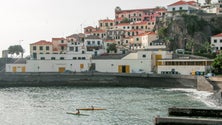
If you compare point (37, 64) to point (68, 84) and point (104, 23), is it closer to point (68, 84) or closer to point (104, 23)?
point (68, 84)

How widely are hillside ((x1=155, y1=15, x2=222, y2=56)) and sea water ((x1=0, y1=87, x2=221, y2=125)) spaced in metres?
36.4

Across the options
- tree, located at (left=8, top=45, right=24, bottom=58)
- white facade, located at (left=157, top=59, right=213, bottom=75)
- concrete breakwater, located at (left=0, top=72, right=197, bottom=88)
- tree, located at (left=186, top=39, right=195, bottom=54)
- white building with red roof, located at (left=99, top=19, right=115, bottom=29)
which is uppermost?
white building with red roof, located at (left=99, top=19, right=115, bottom=29)

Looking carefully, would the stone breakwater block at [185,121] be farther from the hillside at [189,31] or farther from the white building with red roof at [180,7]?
the white building with red roof at [180,7]

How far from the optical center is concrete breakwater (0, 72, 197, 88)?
74500 mm

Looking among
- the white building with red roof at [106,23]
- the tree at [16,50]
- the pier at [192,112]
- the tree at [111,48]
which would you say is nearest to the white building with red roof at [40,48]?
the tree at [111,48]

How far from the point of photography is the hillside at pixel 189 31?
96.0 meters

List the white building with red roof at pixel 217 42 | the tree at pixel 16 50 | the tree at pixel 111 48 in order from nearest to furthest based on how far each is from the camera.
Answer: the white building with red roof at pixel 217 42 < the tree at pixel 111 48 < the tree at pixel 16 50

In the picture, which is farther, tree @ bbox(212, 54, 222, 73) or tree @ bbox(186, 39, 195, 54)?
tree @ bbox(186, 39, 195, 54)

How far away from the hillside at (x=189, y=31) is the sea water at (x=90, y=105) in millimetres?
36374

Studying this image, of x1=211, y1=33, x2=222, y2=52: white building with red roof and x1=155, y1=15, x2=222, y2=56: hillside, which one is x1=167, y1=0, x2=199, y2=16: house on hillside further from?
x1=211, y1=33, x2=222, y2=52: white building with red roof

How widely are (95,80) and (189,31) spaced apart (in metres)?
30.3

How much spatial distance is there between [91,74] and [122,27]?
42.7 metres

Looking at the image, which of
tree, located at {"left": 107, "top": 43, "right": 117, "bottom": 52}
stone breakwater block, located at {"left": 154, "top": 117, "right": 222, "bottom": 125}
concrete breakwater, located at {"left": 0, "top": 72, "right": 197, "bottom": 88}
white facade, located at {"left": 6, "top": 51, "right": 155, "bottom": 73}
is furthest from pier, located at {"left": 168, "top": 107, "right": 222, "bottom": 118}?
tree, located at {"left": 107, "top": 43, "right": 117, "bottom": 52}

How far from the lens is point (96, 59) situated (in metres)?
90.7
